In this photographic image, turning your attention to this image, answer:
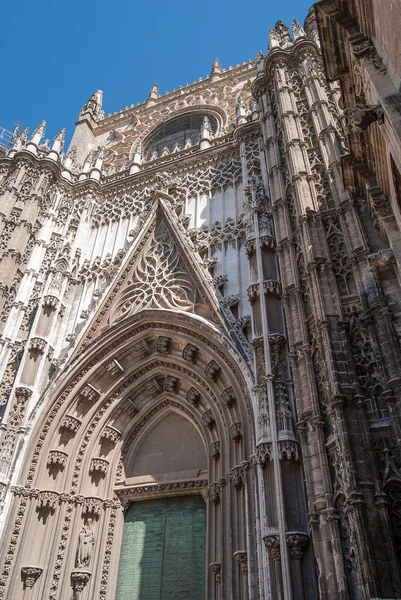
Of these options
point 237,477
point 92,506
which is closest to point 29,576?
point 92,506

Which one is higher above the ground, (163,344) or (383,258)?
(163,344)

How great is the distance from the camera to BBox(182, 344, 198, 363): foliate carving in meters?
11.6

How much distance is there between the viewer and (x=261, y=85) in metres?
14.9

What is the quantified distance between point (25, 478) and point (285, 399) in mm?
5794

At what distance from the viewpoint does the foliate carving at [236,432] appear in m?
9.67

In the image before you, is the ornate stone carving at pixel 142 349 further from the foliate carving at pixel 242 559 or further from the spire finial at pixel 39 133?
the spire finial at pixel 39 133

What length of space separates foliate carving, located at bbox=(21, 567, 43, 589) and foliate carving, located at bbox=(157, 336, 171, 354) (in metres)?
5.21

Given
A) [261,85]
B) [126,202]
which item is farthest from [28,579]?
[261,85]

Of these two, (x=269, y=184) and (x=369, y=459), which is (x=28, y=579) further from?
(x=269, y=184)

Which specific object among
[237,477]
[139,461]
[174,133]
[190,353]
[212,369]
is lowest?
[237,477]

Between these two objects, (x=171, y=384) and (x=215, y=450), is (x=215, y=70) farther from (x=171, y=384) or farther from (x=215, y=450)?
(x=215, y=450)

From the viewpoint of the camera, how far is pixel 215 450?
1041 centimetres

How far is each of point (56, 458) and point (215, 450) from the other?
3.49m

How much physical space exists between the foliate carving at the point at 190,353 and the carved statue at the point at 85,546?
162 inches
